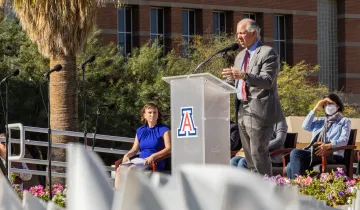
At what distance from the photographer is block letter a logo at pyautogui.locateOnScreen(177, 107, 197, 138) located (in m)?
8.34

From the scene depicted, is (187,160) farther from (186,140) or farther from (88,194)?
(88,194)

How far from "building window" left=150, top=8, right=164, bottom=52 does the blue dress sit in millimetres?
33159

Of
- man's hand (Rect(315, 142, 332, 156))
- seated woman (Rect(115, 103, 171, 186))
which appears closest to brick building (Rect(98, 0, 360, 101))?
seated woman (Rect(115, 103, 171, 186))

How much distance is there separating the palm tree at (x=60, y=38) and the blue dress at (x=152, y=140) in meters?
6.10

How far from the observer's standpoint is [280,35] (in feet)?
159

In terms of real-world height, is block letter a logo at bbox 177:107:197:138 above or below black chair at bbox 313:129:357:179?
above

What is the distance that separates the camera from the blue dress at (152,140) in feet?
34.5

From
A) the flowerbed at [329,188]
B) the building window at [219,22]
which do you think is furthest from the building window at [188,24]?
the flowerbed at [329,188]

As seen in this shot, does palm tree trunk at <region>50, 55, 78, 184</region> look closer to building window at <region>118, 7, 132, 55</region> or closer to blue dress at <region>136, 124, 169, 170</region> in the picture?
blue dress at <region>136, 124, 169, 170</region>

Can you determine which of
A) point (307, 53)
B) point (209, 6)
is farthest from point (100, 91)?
point (307, 53)

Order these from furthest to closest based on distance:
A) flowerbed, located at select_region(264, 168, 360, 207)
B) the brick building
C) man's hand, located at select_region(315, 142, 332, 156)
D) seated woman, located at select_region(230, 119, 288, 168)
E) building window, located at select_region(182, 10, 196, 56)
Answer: building window, located at select_region(182, 10, 196, 56) → the brick building → seated woman, located at select_region(230, 119, 288, 168) → man's hand, located at select_region(315, 142, 332, 156) → flowerbed, located at select_region(264, 168, 360, 207)

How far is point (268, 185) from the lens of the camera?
63 cm

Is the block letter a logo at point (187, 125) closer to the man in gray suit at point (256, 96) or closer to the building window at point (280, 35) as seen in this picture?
the man in gray suit at point (256, 96)

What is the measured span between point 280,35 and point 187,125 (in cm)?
4045
